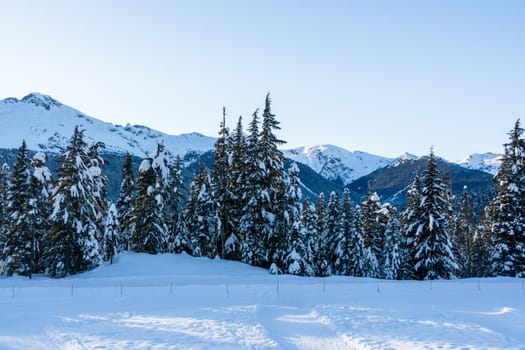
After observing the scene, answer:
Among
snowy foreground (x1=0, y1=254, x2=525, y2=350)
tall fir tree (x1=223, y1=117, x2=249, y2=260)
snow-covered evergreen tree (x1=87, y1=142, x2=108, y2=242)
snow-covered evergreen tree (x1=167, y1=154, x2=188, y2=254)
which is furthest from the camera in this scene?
snow-covered evergreen tree (x1=167, y1=154, x2=188, y2=254)

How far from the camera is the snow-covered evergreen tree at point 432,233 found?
1495 inches

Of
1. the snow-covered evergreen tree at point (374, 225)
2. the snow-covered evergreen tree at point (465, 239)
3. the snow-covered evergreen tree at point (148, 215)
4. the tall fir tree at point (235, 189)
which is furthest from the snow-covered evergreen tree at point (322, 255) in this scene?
the snow-covered evergreen tree at point (465, 239)

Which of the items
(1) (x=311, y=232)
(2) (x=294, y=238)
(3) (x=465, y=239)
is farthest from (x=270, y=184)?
(3) (x=465, y=239)

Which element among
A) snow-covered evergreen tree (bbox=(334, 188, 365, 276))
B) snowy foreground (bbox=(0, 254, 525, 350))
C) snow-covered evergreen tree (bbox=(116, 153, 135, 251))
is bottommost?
snowy foreground (bbox=(0, 254, 525, 350))

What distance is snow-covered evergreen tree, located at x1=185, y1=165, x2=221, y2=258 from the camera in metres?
48.7

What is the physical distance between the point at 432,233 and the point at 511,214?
6.95 metres

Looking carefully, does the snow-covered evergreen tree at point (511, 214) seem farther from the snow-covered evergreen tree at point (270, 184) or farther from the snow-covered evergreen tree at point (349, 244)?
the snow-covered evergreen tree at point (270, 184)

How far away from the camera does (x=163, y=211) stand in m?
48.0

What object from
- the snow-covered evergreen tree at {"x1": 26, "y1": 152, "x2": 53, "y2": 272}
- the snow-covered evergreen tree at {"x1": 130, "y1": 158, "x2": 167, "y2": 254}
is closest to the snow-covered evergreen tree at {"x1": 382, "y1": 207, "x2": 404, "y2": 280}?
the snow-covered evergreen tree at {"x1": 130, "y1": 158, "x2": 167, "y2": 254}

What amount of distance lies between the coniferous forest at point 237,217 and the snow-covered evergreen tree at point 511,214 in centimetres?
8

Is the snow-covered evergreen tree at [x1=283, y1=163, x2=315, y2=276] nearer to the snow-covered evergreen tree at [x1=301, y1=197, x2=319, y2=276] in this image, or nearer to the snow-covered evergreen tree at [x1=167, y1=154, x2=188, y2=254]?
the snow-covered evergreen tree at [x1=301, y1=197, x2=319, y2=276]

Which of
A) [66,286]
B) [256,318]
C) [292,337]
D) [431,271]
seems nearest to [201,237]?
[66,286]

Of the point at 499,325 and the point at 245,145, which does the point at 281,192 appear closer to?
the point at 245,145

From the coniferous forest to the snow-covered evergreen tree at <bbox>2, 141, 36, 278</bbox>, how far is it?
0.31ft
